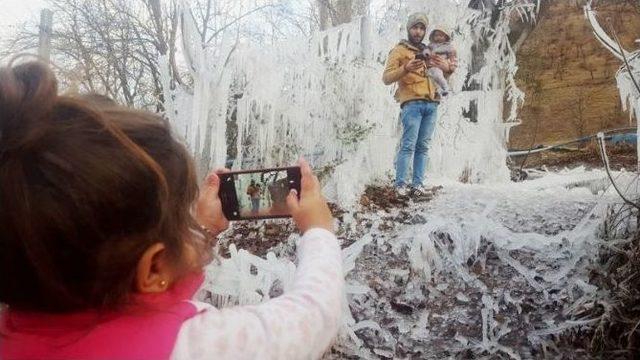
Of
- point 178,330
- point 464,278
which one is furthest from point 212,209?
point 464,278

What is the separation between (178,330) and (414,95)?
3336mm

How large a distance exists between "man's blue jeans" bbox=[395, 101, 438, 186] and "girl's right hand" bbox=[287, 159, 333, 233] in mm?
2924

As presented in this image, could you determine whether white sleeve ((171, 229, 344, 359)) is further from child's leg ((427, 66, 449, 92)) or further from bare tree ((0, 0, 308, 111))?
bare tree ((0, 0, 308, 111))

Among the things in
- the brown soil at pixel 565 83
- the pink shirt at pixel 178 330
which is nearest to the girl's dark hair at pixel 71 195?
the pink shirt at pixel 178 330

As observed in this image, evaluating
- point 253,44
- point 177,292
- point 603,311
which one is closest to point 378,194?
point 253,44

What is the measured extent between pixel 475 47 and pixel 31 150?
4.65 meters

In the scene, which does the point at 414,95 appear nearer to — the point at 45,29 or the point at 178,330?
the point at 178,330

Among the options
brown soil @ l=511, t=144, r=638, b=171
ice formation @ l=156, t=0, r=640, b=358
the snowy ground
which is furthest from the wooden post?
brown soil @ l=511, t=144, r=638, b=171

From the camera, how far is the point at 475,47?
487 cm

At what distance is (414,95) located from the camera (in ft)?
12.7

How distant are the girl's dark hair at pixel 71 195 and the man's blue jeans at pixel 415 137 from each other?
10.6 ft

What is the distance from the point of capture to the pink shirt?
2.42 ft

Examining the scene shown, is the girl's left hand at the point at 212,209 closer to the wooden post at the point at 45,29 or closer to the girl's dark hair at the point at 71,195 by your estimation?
the girl's dark hair at the point at 71,195

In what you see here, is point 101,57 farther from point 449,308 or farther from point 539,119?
point 449,308
